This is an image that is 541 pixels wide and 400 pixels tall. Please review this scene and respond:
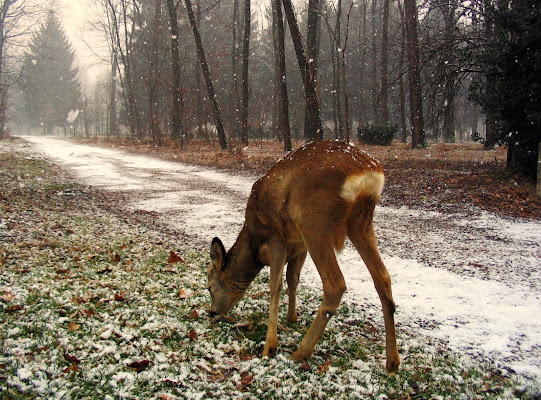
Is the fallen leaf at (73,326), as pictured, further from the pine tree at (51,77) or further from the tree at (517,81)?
the pine tree at (51,77)

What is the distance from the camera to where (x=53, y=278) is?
14.3 ft

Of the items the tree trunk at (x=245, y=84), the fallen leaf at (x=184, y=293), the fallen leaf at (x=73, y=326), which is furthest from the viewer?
the tree trunk at (x=245, y=84)

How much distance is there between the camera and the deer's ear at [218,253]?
3611 mm

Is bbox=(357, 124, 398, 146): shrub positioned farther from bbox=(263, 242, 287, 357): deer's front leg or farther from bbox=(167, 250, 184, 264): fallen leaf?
bbox=(263, 242, 287, 357): deer's front leg

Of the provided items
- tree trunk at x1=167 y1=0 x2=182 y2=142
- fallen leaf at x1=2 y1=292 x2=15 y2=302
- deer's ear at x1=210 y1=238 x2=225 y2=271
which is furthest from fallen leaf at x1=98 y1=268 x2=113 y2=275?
tree trunk at x1=167 y1=0 x2=182 y2=142

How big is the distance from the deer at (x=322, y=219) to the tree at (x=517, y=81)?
8.34m

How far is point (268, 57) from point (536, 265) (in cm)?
5035

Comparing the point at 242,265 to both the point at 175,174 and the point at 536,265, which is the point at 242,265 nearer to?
the point at 536,265

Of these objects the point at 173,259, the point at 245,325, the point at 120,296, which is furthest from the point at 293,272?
the point at 173,259

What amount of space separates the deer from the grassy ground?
28 cm

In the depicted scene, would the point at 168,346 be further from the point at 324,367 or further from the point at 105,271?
the point at 105,271

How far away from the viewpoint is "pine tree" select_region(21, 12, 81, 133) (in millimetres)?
74438

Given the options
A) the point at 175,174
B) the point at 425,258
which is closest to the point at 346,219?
the point at 425,258

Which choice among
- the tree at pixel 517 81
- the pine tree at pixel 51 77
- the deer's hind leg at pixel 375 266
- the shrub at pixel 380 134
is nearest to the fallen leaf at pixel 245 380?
the deer's hind leg at pixel 375 266
